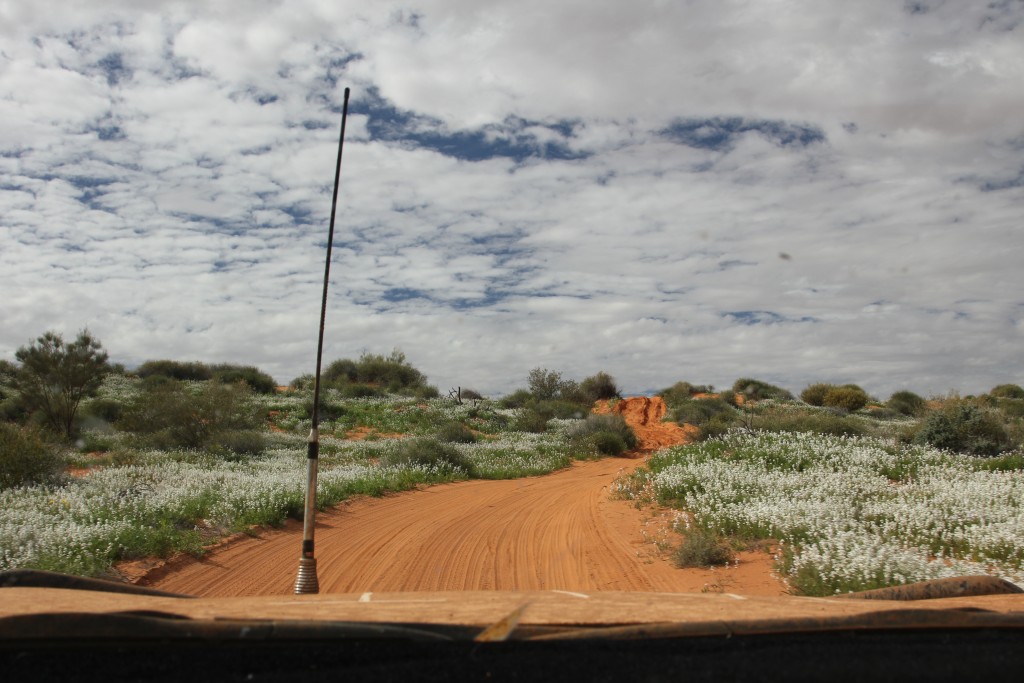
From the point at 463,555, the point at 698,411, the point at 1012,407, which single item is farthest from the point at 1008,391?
the point at 463,555

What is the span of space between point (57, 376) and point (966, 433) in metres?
27.9

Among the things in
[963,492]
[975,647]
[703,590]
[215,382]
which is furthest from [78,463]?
[975,647]

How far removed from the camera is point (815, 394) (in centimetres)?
5238

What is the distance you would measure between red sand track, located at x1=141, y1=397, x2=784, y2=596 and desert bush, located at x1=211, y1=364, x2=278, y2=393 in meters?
35.7

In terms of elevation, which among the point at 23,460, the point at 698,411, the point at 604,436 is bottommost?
the point at 604,436

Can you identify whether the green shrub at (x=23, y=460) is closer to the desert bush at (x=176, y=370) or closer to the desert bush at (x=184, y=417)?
the desert bush at (x=184, y=417)

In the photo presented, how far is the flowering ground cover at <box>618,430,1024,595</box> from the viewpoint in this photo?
27.7ft

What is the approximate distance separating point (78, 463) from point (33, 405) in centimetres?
1015

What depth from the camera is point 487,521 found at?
45.0ft

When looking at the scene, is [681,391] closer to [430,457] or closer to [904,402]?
[904,402]

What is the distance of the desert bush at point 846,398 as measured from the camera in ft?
161

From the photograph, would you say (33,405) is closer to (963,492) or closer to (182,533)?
(182,533)

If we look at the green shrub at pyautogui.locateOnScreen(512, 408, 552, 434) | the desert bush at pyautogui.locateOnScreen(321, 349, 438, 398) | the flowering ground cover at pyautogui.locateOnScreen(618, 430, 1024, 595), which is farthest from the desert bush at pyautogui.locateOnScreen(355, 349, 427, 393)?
the flowering ground cover at pyautogui.locateOnScreen(618, 430, 1024, 595)

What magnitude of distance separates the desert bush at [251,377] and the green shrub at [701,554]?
42.1 meters
